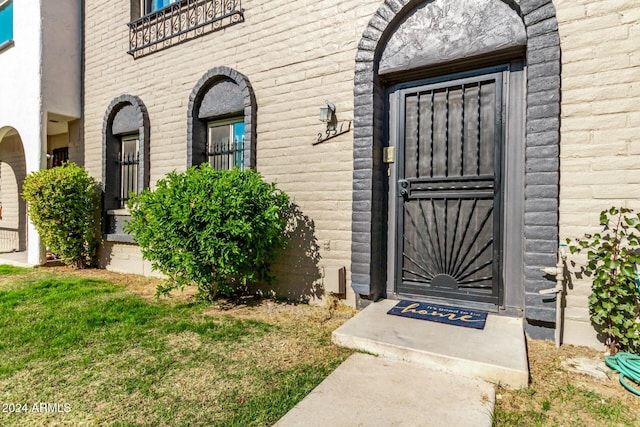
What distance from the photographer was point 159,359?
2.58m

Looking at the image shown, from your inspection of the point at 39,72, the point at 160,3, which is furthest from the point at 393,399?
the point at 39,72

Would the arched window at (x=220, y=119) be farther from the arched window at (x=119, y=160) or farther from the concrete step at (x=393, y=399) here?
the concrete step at (x=393, y=399)

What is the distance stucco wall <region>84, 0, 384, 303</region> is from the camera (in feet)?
12.6

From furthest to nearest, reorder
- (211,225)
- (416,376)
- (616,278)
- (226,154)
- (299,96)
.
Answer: (226,154) → (299,96) → (211,225) → (616,278) → (416,376)

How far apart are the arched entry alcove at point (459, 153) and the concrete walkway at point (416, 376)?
0.63 m

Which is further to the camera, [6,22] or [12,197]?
[12,197]

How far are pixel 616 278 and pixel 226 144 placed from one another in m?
4.60

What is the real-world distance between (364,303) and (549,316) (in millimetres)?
1631

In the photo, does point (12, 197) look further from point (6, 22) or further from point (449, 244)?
point (449, 244)

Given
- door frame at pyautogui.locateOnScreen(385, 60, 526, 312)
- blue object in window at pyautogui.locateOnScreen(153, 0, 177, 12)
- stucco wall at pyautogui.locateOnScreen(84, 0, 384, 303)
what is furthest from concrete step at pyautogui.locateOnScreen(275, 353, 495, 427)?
blue object in window at pyautogui.locateOnScreen(153, 0, 177, 12)

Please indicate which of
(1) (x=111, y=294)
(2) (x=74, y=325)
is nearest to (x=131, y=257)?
(1) (x=111, y=294)

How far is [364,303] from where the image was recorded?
363 centimetres

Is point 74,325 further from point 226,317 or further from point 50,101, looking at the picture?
point 50,101

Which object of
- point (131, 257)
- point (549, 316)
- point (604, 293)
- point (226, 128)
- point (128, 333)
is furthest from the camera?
point (131, 257)
